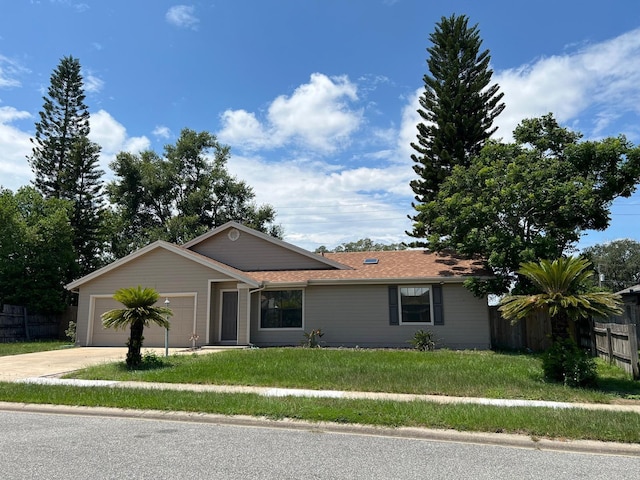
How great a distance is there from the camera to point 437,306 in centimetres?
1692

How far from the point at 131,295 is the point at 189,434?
659cm

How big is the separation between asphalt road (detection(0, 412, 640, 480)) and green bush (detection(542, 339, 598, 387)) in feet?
13.1

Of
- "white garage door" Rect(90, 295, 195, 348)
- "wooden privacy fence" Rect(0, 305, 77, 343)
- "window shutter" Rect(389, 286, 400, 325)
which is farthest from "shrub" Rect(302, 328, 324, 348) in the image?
"wooden privacy fence" Rect(0, 305, 77, 343)

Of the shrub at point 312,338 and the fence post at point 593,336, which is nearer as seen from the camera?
the fence post at point 593,336

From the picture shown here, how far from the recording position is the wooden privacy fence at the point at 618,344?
9758mm

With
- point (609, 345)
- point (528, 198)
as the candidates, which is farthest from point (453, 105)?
point (609, 345)

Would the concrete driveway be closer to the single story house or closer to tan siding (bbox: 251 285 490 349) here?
the single story house

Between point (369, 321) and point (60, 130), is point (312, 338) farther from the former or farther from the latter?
point (60, 130)

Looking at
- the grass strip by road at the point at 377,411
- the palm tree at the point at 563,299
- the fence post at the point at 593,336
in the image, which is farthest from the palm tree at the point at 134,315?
the fence post at the point at 593,336

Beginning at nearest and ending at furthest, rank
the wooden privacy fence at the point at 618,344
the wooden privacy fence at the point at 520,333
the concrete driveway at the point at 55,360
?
the wooden privacy fence at the point at 618,344, the concrete driveway at the point at 55,360, the wooden privacy fence at the point at 520,333

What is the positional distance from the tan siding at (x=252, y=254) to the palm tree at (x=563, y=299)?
1060 cm

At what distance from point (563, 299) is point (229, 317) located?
12404 millimetres

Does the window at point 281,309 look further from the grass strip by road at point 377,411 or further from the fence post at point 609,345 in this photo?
the fence post at point 609,345

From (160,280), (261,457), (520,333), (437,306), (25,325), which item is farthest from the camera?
(25,325)
